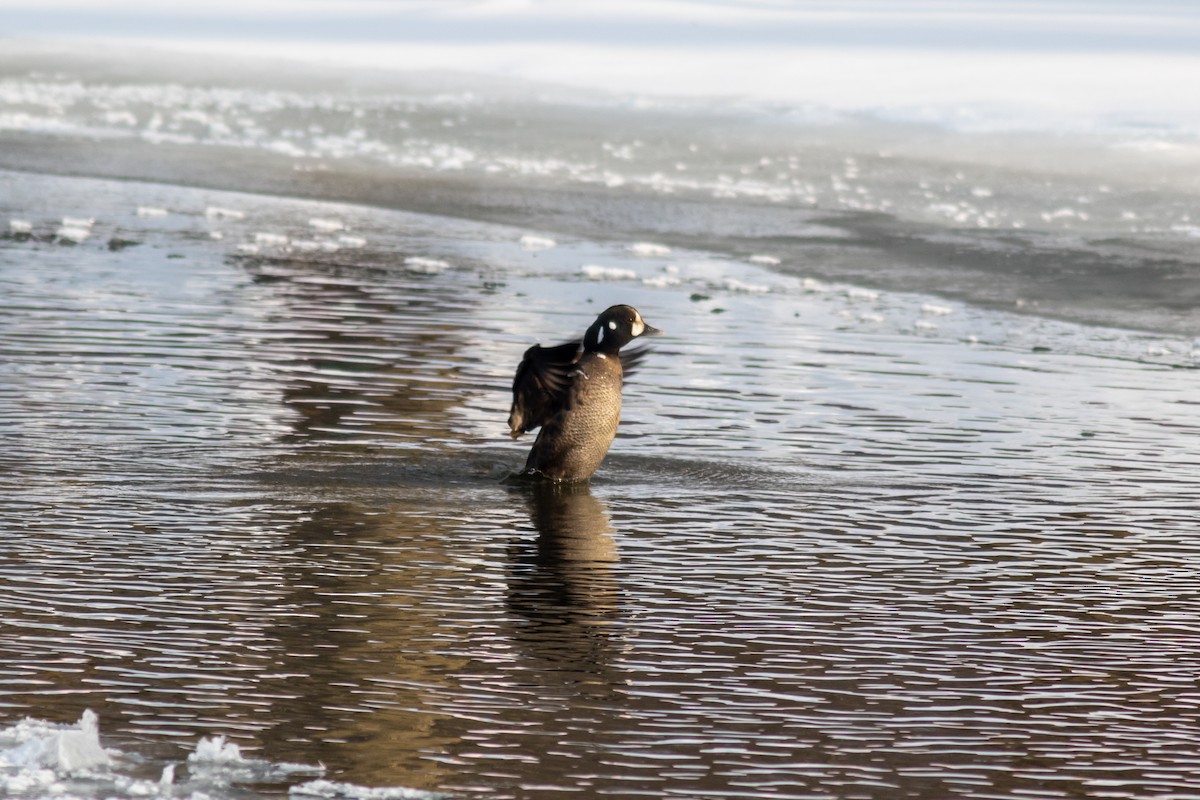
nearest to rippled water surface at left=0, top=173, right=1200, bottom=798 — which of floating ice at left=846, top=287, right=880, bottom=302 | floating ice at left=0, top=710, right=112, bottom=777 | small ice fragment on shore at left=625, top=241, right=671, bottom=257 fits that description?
floating ice at left=0, top=710, right=112, bottom=777

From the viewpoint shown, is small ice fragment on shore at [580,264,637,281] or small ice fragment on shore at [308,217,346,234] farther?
small ice fragment on shore at [308,217,346,234]

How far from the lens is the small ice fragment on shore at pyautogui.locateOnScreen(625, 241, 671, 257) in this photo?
1673 cm

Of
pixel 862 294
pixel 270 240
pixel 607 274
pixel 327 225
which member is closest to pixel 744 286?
pixel 862 294

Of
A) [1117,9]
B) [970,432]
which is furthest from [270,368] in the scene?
[1117,9]

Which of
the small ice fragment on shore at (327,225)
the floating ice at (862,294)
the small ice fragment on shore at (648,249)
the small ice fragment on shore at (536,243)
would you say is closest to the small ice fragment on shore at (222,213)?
the small ice fragment on shore at (327,225)

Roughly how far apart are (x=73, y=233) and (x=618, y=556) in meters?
10.7

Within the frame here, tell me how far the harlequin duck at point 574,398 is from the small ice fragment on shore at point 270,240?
8594 mm

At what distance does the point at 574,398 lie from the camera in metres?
8.01

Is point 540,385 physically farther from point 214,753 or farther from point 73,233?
point 73,233

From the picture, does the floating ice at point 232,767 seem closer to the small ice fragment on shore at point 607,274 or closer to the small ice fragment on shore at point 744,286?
the small ice fragment on shore at point 744,286

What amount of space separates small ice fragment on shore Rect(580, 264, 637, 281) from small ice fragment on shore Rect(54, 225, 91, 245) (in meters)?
4.24

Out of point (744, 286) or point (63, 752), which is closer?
point (63, 752)

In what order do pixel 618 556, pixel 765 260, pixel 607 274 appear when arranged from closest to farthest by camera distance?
pixel 618 556 → pixel 607 274 → pixel 765 260

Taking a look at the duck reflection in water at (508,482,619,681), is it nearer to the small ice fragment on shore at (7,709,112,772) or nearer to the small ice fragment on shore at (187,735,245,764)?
the small ice fragment on shore at (187,735,245,764)
